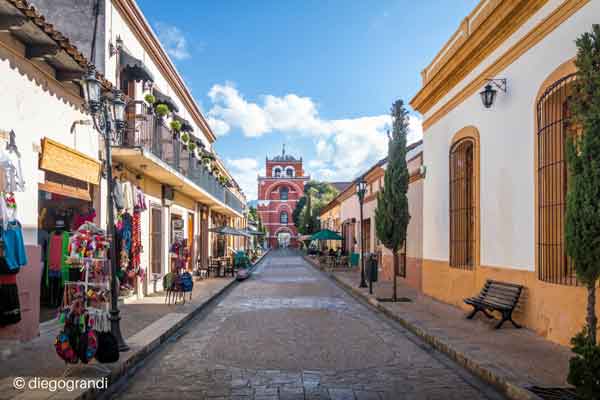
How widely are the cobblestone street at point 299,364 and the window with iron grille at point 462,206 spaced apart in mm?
2709

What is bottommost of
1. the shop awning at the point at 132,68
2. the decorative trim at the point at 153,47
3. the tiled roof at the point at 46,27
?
the tiled roof at the point at 46,27

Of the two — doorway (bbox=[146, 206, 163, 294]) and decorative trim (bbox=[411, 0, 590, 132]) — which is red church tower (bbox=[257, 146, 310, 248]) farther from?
decorative trim (bbox=[411, 0, 590, 132])

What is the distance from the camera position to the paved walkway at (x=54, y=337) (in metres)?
5.79

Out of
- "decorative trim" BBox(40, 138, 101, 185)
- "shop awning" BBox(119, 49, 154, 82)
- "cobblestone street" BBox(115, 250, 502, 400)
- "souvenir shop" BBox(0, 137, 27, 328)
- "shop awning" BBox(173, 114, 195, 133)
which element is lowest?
"cobblestone street" BBox(115, 250, 502, 400)

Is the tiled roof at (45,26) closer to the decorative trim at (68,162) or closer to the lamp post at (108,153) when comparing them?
the lamp post at (108,153)

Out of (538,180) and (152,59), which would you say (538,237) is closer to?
(538,180)

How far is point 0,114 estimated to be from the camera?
6758mm

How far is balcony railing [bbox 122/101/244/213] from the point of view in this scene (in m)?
12.1

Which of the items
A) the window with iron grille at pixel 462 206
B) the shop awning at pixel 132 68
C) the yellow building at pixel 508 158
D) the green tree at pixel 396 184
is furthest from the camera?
the green tree at pixel 396 184

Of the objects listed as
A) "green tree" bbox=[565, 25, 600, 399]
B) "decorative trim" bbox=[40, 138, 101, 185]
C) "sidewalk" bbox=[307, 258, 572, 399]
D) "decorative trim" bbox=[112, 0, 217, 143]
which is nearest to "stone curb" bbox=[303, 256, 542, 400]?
"sidewalk" bbox=[307, 258, 572, 399]

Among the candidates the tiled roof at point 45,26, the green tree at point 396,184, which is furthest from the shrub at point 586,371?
the green tree at point 396,184

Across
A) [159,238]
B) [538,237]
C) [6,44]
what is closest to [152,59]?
[159,238]

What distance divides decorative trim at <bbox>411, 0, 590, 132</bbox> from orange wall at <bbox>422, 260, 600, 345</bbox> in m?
3.83

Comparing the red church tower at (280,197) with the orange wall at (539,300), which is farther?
the red church tower at (280,197)
